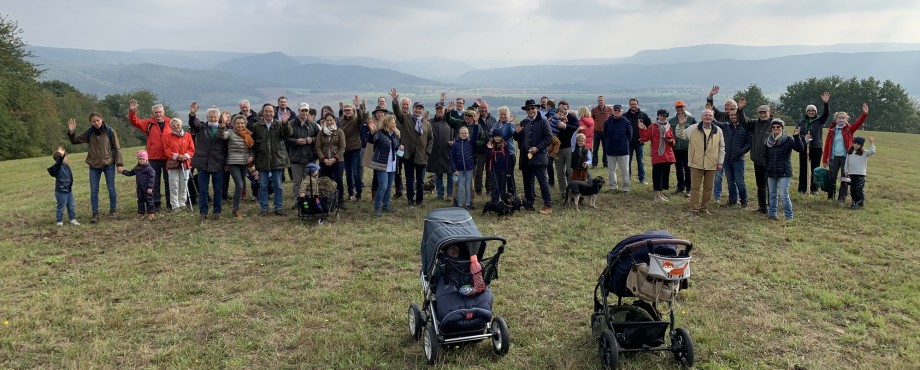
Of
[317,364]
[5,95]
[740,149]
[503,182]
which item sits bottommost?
[317,364]

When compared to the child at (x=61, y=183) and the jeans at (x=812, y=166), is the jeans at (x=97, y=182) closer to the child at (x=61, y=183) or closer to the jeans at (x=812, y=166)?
the child at (x=61, y=183)

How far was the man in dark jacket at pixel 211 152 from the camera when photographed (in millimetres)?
10227

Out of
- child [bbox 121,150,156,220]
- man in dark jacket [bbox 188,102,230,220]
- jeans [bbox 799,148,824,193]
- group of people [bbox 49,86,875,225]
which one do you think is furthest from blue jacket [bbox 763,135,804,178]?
child [bbox 121,150,156,220]

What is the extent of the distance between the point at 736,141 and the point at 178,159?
12.2m

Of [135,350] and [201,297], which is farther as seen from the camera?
[201,297]

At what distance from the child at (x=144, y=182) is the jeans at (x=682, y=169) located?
39.0 ft

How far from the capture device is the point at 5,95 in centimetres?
3994

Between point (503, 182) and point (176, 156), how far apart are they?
23.6ft

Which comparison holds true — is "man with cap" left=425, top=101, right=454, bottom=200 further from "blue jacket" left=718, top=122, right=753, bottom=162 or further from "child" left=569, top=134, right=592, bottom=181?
"blue jacket" left=718, top=122, right=753, bottom=162

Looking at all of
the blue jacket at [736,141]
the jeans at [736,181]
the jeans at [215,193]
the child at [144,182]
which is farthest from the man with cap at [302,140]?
the jeans at [736,181]

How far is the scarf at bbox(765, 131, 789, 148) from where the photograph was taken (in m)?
9.82

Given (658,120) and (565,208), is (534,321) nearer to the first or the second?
(565,208)

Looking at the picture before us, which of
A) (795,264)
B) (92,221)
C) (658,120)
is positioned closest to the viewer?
(795,264)

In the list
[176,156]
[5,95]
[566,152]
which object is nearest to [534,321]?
[566,152]
